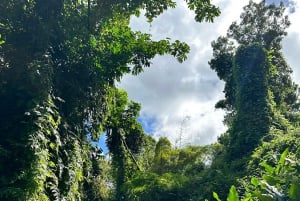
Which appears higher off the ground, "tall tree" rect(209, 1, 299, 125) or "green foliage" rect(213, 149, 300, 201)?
"tall tree" rect(209, 1, 299, 125)

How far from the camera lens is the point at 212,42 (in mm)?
18391

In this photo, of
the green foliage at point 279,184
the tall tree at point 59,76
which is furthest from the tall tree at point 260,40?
the green foliage at point 279,184

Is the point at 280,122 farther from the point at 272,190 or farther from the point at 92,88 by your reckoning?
the point at 272,190

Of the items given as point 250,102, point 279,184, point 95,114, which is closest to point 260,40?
point 250,102

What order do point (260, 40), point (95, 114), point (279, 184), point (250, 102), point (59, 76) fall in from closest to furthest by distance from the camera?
point (279, 184)
point (59, 76)
point (95, 114)
point (250, 102)
point (260, 40)

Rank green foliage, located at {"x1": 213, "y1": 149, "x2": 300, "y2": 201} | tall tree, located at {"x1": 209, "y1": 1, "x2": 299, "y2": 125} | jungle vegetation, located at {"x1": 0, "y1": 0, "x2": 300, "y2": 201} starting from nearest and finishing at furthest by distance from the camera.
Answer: green foliage, located at {"x1": 213, "y1": 149, "x2": 300, "y2": 201} → jungle vegetation, located at {"x1": 0, "y1": 0, "x2": 300, "y2": 201} → tall tree, located at {"x1": 209, "y1": 1, "x2": 299, "y2": 125}

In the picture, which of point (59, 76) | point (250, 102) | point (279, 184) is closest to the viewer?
point (279, 184)

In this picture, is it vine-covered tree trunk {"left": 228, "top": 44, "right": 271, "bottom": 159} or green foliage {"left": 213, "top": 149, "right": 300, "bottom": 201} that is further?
vine-covered tree trunk {"left": 228, "top": 44, "right": 271, "bottom": 159}

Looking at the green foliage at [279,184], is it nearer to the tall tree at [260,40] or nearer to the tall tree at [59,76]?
the tall tree at [59,76]

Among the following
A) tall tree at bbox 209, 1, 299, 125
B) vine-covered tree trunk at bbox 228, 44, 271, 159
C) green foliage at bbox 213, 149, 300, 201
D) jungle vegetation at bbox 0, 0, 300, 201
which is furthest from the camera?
tall tree at bbox 209, 1, 299, 125

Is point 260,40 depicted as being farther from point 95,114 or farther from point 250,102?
point 95,114

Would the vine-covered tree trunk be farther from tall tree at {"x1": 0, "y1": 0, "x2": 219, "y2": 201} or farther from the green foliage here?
the green foliage

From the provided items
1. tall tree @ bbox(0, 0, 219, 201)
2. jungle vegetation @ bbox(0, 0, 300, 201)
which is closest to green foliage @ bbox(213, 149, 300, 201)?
jungle vegetation @ bbox(0, 0, 300, 201)

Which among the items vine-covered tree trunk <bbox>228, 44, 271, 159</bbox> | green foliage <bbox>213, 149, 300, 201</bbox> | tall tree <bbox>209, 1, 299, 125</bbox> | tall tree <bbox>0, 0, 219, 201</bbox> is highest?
tall tree <bbox>209, 1, 299, 125</bbox>
